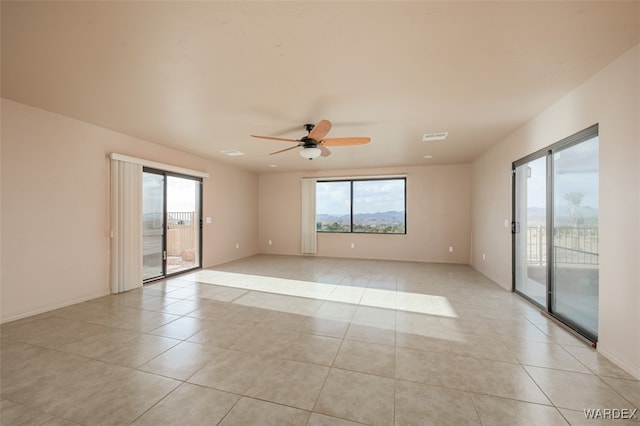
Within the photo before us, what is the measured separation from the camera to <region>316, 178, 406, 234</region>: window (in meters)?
7.16

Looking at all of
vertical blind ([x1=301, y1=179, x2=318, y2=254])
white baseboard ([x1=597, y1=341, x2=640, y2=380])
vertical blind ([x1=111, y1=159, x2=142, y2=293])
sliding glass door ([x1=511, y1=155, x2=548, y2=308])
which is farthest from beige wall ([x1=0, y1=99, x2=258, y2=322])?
sliding glass door ([x1=511, y1=155, x2=548, y2=308])

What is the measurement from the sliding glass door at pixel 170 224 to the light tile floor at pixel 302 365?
1.13 metres

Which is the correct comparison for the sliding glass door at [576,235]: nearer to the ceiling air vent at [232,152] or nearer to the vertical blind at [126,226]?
the ceiling air vent at [232,152]

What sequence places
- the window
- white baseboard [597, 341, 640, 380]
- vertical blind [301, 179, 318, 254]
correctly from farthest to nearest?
1. vertical blind [301, 179, 318, 254]
2. the window
3. white baseboard [597, 341, 640, 380]

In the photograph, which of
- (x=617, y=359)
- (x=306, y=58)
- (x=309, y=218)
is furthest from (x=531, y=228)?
(x=309, y=218)

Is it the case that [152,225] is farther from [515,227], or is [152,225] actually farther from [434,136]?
[515,227]

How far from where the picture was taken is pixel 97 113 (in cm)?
334

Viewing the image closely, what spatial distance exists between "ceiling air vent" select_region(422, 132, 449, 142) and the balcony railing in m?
1.88

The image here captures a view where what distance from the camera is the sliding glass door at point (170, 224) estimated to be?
470cm

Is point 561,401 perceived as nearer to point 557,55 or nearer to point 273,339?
point 273,339

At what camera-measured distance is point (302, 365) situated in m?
2.15

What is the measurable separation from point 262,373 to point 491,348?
6.96ft

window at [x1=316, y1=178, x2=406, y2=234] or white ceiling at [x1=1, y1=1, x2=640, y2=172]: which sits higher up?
white ceiling at [x1=1, y1=1, x2=640, y2=172]

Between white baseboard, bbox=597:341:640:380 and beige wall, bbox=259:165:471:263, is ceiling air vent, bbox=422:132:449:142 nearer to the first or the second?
beige wall, bbox=259:165:471:263
